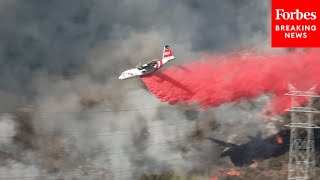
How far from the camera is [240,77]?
9281 centimetres

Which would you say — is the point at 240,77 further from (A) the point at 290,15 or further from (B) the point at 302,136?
(B) the point at 302,136

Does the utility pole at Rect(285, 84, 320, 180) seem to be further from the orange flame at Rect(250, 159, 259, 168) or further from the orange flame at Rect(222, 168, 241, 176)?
the orange flame at Rect(222, 168, 241, 176)

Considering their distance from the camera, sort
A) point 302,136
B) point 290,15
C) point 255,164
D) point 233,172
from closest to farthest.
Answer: point 290,15, point 302,136, point 233,172, point 255,164

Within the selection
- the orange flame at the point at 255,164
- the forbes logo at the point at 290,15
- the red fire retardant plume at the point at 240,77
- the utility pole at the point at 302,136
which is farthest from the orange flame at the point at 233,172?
the forbes logo at the point at 290,15

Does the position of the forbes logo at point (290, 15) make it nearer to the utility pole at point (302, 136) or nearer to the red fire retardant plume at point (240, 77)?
the red fire retardant plume at point (240, 77)

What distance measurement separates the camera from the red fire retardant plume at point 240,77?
90750 mm

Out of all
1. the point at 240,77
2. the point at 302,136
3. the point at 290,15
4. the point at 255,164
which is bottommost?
the point at 255,164

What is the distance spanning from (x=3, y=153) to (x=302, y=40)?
68.1 m

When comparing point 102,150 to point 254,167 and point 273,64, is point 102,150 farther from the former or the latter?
point 273,64

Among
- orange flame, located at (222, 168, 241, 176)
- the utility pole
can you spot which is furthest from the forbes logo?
orange flame, located at (222, 168, 241, 176)

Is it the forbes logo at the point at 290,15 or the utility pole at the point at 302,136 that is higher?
the forbes logo at the point at 290,15

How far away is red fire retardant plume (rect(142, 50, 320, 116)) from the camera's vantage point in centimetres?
9075

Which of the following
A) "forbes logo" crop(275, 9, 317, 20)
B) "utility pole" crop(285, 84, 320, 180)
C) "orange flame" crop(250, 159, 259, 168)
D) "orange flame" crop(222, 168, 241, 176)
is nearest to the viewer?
"forbes logo" crop(275, 9, 317, 20)

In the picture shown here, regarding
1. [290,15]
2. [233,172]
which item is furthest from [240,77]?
[233,172]
